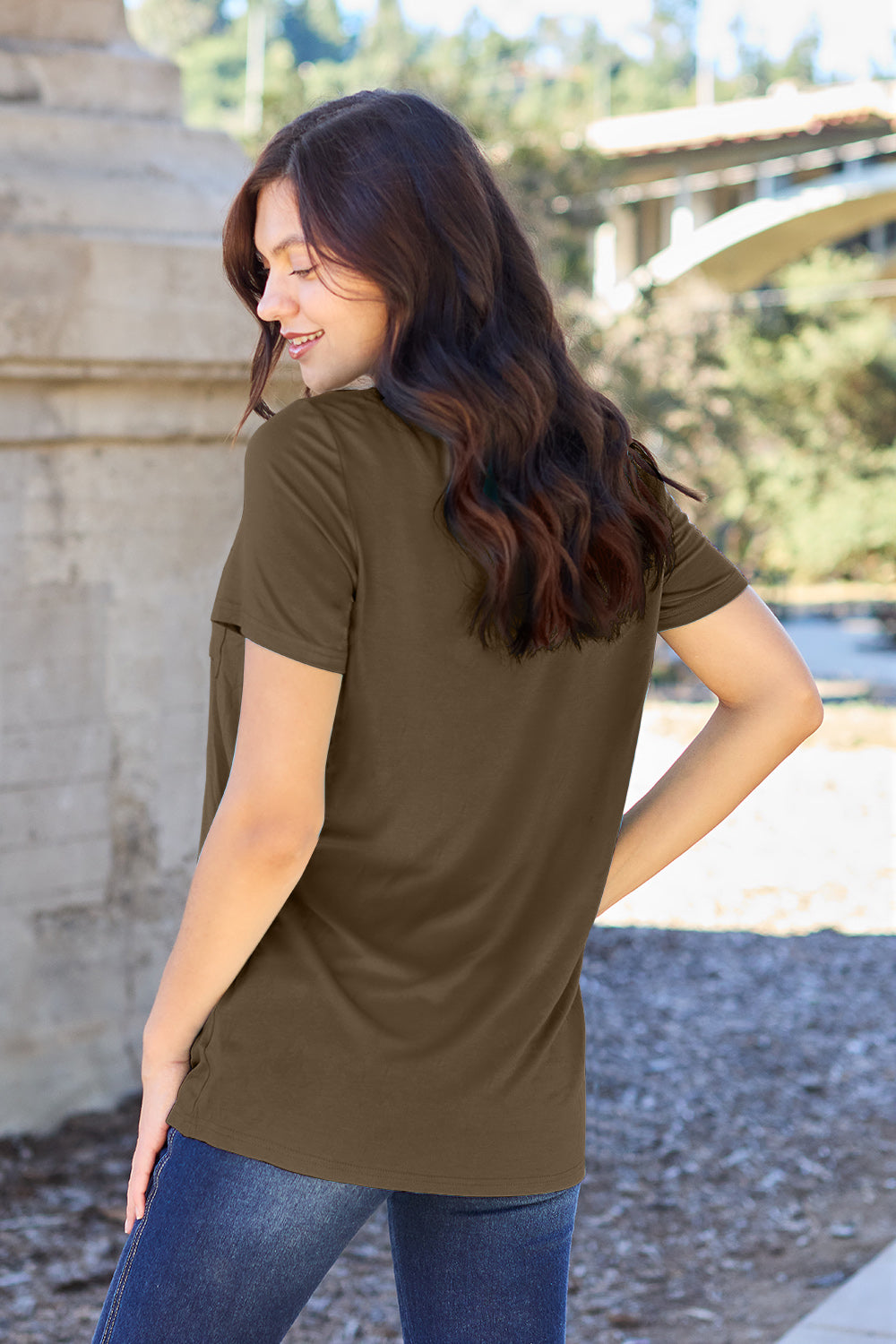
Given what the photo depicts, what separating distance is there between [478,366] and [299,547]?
27cm

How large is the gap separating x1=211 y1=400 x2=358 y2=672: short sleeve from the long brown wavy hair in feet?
0.32

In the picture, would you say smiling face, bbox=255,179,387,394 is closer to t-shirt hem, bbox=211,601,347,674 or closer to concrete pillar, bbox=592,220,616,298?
t-shirt hem, bbox=211,601,347,674

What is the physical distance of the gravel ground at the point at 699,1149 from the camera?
3395 millimetres

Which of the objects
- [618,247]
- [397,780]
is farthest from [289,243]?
[618,247]

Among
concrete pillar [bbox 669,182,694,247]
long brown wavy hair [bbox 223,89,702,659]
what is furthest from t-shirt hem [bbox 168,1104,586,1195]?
concrete pillar [bbox 669,182,694,247]

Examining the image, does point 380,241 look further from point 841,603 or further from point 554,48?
point 554,48

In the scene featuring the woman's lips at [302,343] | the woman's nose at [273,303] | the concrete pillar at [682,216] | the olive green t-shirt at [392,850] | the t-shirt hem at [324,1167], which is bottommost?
the t-shirt hem at [324,1167]

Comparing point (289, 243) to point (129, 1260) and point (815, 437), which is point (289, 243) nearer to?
point (129, 1260)

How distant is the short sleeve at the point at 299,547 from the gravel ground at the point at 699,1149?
228 centimetres

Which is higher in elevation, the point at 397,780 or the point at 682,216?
the point at 682,216

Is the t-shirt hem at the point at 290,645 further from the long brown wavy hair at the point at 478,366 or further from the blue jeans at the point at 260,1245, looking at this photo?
the blue jeans at the point at 260,1245

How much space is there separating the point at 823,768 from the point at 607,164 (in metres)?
7.25

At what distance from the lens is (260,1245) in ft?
4.67

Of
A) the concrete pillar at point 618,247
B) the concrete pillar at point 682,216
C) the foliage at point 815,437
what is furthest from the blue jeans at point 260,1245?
the concrete pillar at point 682,216
